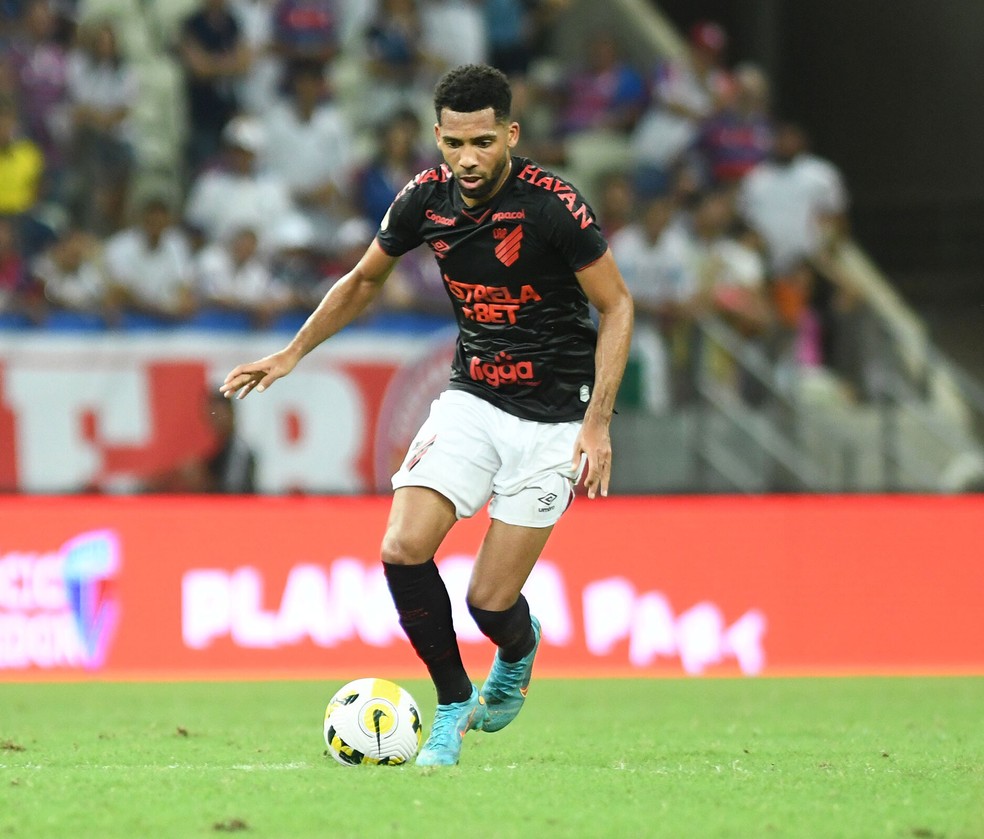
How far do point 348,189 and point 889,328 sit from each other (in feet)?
15.7

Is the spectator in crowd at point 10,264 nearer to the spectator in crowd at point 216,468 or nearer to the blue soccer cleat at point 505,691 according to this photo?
the spectator in crowd at point 216,468

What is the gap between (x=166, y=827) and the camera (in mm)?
4914

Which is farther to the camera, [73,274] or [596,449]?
[73,274]

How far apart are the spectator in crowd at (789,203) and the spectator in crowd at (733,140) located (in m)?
0.19

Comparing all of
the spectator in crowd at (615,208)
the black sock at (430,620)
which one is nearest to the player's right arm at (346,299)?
the black sock at (430,620)

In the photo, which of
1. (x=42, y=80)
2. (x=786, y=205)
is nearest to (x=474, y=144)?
(x=42, y=80)

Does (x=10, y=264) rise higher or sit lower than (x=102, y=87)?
lower

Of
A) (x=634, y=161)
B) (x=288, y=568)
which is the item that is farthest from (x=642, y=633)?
(x=634, y=161)

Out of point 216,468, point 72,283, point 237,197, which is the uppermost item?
point 237,197

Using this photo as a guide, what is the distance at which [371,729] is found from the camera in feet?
20.3

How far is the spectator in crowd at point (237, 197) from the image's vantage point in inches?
548

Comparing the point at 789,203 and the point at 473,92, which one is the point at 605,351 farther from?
the point at 789,203

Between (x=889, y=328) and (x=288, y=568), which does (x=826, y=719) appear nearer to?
(x=288, y=568)

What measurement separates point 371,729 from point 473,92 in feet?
7.75
